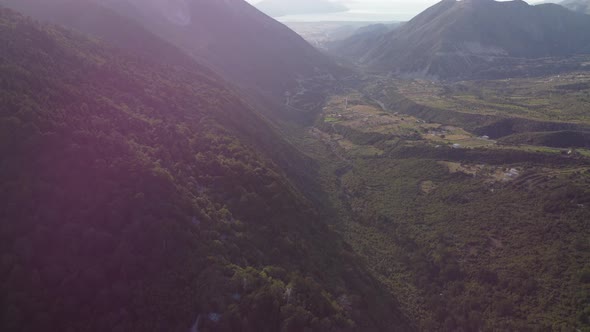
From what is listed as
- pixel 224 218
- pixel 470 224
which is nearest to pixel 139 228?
pixel 224 218

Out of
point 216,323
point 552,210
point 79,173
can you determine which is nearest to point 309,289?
point 216,323

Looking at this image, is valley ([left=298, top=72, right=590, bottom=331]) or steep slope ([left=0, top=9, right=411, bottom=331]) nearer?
steep slope ([left=0, top=9, right=411, bottom=331])

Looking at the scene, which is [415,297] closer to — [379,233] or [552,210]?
[379,233]

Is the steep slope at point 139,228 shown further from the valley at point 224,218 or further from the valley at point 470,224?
the valley at point 470,224

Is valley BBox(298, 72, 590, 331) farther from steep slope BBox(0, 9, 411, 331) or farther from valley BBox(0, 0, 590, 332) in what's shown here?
steep slope BBox(0, 9, 411, 331)

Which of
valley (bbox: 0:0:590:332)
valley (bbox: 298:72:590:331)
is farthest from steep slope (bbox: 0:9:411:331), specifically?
valley (bbox: 298:72:590:331)

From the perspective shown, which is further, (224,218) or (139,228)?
(224,218)

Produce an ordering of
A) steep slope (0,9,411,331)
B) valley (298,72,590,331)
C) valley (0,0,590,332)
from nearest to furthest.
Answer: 1. steep slope (0,9,411,331)
2. valley (0,0,590,332)
3. valley (298,72,590,331)

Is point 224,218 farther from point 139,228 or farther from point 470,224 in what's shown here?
point 470,224
